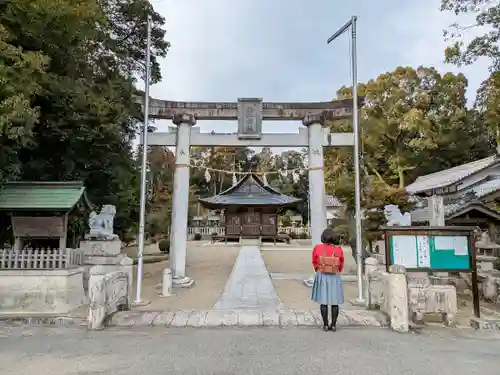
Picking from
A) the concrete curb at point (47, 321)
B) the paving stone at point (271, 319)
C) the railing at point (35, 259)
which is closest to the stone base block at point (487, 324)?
the paving stone at point (271, 319)

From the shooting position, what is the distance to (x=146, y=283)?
12664 millimetres

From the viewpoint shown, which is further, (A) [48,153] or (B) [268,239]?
(B) [268,239]

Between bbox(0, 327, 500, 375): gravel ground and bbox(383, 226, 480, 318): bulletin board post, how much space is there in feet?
3.89

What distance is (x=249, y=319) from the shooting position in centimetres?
685

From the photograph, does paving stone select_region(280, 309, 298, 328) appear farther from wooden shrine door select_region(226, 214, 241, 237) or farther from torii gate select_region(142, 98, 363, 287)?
wooden shrine door select_region(226, 214, 241, 237)

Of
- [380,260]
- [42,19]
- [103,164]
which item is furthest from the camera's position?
[103,164]

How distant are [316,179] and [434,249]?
5.00 metres

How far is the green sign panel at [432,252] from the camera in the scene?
707 cm

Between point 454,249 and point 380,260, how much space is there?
357 centimetres

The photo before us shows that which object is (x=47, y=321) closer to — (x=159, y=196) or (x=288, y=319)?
(x=288, y=319)

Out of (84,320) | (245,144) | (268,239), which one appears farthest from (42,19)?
(268,239)

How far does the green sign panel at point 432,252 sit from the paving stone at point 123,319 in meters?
4.92

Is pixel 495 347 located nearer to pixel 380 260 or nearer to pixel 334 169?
pixel 380 260

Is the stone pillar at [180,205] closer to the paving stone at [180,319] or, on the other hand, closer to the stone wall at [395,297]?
the paving stone at [180,319]
